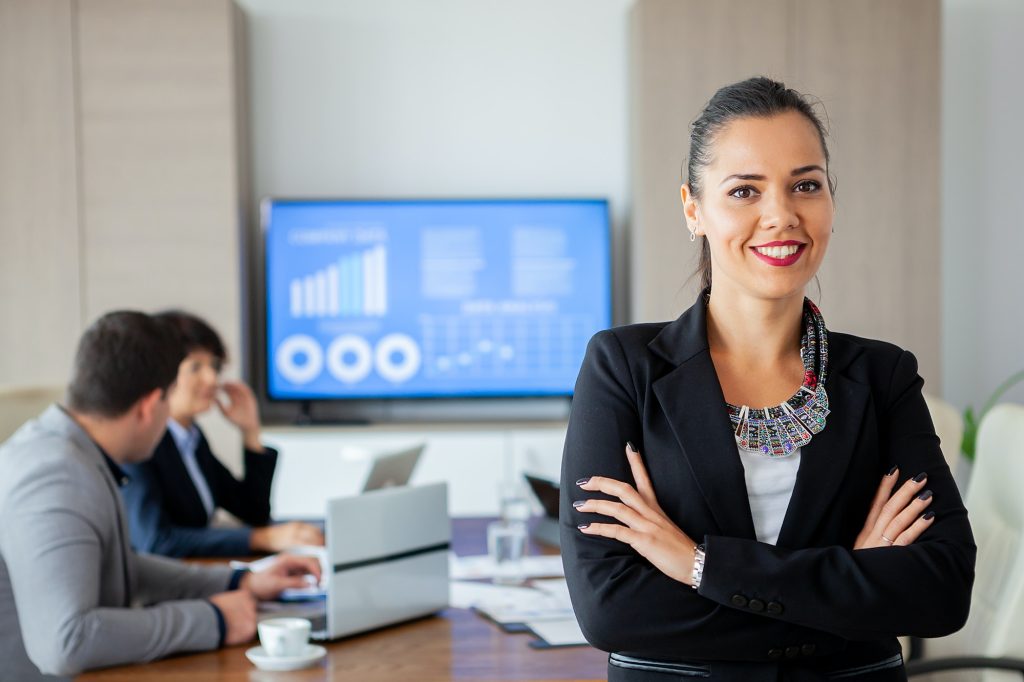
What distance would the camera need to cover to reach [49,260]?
4.61 meters

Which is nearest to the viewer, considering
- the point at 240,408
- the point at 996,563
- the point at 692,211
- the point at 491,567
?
the point at 692,211

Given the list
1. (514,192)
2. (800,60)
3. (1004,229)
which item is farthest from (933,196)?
(514,192)

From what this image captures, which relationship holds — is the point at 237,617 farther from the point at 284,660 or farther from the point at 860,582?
the point at 860,582

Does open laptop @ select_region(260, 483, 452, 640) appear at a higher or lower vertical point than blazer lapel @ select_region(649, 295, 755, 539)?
lower

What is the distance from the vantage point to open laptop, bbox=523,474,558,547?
2.76 meters

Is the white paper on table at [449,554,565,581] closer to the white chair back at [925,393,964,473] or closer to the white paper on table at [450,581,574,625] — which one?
the white paper on table at [450,581,574,625]

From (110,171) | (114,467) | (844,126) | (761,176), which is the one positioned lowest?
(114,467)

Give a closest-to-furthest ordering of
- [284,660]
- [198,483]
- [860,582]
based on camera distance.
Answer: [860,582], [284,660], [198,483]

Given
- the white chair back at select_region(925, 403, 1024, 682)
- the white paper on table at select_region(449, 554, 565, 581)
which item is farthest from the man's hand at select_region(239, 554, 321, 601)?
the white chair back at select_region(925, 403, 1024, 682)

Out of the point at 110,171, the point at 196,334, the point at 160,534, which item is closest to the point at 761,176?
the point at 160,534

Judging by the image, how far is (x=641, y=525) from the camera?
4.57 ft

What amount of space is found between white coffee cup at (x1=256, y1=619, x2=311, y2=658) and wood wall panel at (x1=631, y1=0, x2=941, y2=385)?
3133 millimetres

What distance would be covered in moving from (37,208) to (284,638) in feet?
11.3

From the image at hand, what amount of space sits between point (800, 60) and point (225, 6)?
2.55 m
